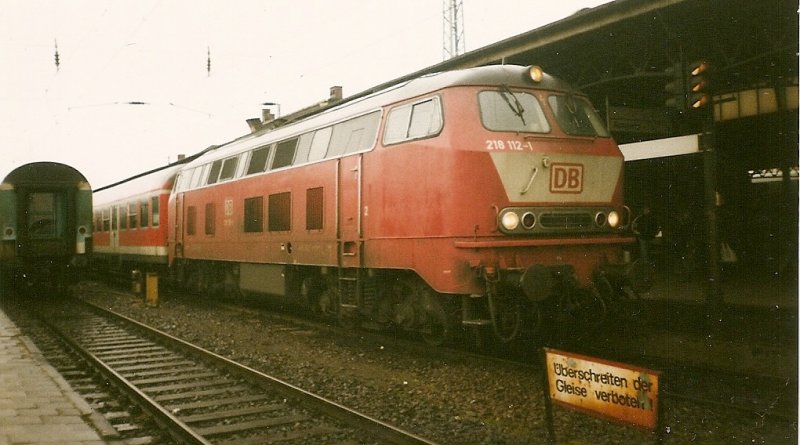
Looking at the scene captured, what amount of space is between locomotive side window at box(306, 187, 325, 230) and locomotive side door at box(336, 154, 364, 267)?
0.55 m

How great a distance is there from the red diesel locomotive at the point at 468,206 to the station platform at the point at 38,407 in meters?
3.73

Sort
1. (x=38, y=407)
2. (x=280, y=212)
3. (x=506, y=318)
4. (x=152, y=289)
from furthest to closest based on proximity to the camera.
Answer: (x=152, y=289)
(x=280, y=212)
(x=506, y=318)
(x=38, y=407)

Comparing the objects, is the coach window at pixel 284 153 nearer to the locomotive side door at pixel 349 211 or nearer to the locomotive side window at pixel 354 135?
the locomotive side window at pixel 354 135

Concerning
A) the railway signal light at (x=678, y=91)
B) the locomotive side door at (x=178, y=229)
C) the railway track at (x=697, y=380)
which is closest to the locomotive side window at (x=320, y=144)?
the railway track at (x=697, y=380)

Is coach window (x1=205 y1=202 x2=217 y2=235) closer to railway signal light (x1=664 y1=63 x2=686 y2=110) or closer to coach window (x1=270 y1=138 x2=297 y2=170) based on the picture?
coach window (x1=270 y1=138 x2=297 y2=170)

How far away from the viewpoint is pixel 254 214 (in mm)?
12812

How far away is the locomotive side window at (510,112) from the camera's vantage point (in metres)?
8.38

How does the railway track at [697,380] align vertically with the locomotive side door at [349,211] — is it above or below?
below

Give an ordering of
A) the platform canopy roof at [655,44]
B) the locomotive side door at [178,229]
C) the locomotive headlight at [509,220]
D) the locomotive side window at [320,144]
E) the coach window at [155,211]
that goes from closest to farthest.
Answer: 1. the locomotive headlight at [509,220]
2. the locomotive side window at [320,144]
3. the platform canopy roof at [655,44]
4. the locomotive side door at [178,229]
5. the coach window at [155,211]

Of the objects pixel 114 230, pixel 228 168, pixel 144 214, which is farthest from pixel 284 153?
pixel 114 230

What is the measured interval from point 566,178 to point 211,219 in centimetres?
871

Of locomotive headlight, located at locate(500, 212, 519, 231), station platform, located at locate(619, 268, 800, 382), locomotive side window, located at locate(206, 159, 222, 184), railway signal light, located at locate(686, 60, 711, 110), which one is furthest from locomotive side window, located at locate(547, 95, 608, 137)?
locomotive side window, located at locate(206, 159, 222, 184)

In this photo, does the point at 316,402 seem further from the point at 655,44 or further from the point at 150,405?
the point at 655,44

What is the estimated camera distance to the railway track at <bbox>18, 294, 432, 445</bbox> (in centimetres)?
591
